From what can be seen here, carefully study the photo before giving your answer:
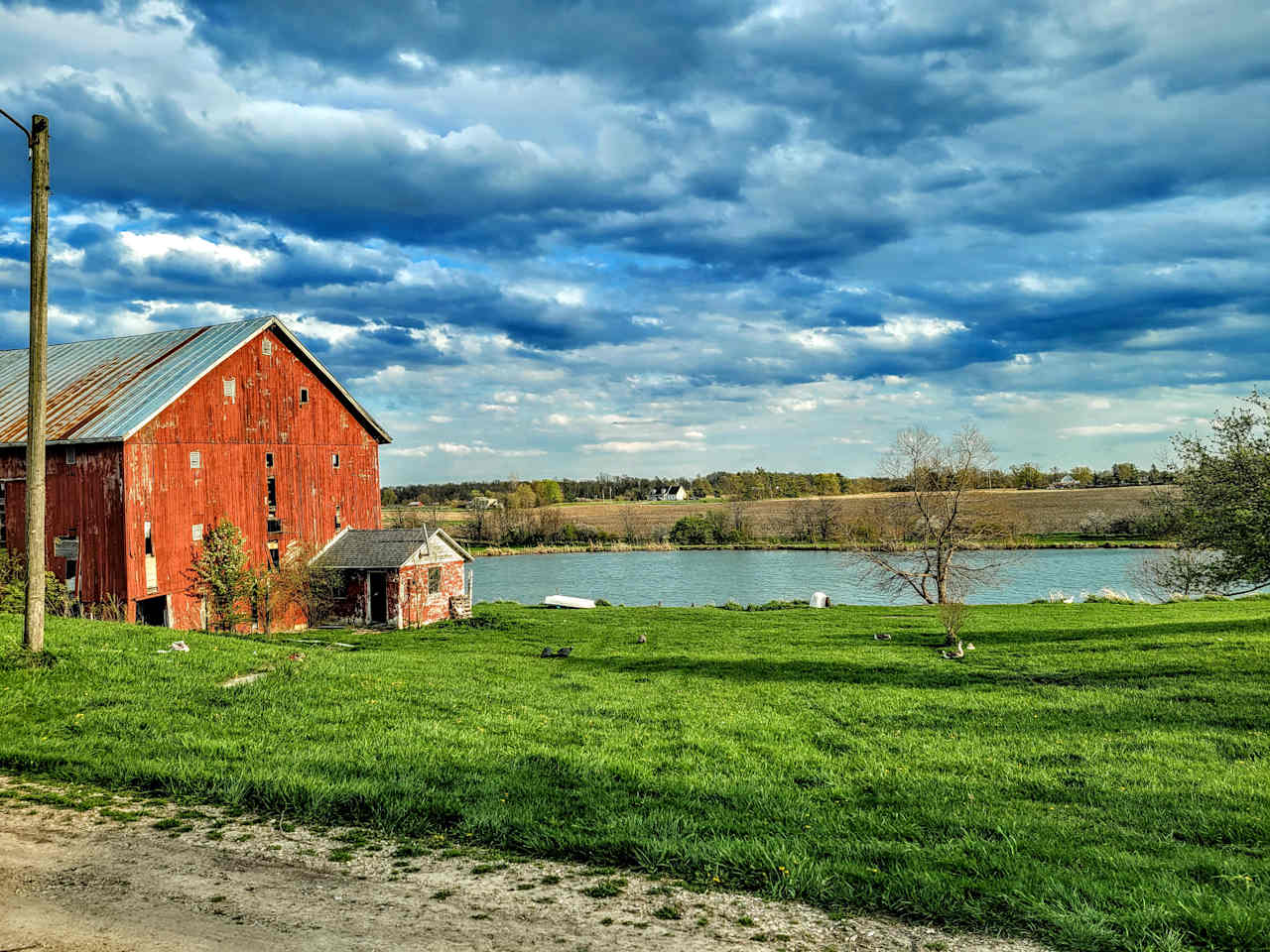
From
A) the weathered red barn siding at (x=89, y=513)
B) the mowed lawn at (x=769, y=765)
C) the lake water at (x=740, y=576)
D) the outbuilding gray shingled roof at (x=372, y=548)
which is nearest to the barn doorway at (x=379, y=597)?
the outbuilding gray shingled roof at (x=372, y=548)

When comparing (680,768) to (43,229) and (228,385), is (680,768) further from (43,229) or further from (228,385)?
(228,385)

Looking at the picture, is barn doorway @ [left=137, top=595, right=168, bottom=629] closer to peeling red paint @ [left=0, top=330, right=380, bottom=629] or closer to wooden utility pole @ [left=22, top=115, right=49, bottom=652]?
peeling red paint @ [left=0, top=330, right=380, bottom=629]

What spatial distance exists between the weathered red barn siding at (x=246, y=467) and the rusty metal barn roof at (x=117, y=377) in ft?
1.61

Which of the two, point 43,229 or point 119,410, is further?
point 119,410

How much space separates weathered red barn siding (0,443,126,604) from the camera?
28141 mm

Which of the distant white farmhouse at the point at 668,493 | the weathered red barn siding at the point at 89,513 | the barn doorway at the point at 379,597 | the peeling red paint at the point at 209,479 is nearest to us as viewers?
the weathered red barn siding at the point at 89,513

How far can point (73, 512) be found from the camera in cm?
2894

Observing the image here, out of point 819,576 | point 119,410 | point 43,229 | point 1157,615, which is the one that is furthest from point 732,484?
point 43,229

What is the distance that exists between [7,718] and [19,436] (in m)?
25.1

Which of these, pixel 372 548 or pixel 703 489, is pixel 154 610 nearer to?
pixel 372 548

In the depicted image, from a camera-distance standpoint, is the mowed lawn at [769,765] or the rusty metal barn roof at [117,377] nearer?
the mowed lawn at [769,765]

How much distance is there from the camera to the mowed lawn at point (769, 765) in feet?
20.7

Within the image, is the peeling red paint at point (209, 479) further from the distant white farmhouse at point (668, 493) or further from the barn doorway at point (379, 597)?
the distant white farmhouse at point (668, 493)

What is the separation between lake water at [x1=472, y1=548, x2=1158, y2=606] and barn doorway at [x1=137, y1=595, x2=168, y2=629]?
25848 millimetres
